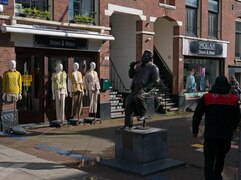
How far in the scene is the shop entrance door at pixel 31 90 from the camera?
11922mm

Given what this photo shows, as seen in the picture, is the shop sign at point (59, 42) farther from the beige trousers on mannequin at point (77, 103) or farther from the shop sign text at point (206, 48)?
the shop sign text at point (206, 48)

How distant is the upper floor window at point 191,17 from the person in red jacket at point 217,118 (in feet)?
42.3

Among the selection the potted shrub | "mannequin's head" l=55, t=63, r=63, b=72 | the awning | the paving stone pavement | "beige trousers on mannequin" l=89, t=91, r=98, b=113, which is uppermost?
the potted shrub

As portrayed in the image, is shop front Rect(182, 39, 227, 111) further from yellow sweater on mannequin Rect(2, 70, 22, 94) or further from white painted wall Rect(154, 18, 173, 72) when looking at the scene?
yellow sweater on mannequin Rect(2, 70, 22, 94)

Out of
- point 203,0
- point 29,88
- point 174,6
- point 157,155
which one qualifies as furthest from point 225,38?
point 157,155

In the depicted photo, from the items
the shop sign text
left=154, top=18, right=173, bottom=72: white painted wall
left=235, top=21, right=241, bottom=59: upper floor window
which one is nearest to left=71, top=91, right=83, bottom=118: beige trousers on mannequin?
left=154, top=18, right=173, bottom=72: white painted wall

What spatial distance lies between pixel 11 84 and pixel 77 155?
12.2ft

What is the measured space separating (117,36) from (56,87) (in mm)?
5677

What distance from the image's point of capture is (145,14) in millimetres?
15492

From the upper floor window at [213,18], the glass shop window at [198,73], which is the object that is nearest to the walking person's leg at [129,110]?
the glass shop window at [198,73]

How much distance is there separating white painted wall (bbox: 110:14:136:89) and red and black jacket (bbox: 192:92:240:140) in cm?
1046

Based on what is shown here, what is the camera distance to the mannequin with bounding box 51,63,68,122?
464 inches

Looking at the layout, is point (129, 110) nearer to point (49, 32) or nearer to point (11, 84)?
point (11, 84)

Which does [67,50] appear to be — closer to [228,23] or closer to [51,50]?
[51,50]
